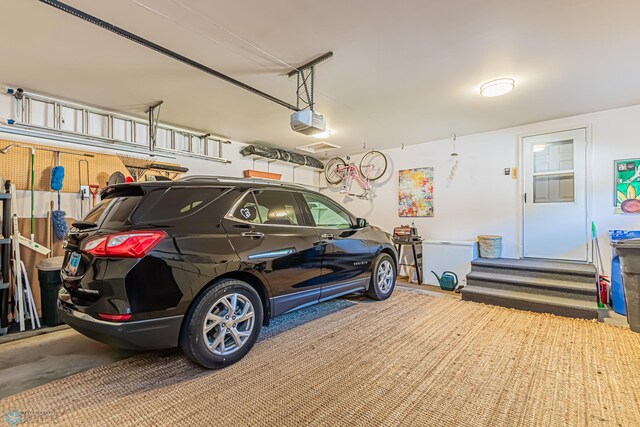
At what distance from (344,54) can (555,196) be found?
426 cm

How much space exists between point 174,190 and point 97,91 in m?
2.41

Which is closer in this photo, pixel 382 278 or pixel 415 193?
pixel 382 278

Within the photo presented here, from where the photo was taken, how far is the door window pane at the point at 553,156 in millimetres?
4637

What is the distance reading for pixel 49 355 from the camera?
2465 millimetres

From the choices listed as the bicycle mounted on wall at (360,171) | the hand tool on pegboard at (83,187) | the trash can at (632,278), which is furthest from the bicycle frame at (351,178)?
the hand tool on pegboard at (83,187)

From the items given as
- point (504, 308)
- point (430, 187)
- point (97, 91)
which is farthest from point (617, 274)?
point (97, 91)

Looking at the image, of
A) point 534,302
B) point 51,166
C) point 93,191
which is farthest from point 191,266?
point 534,302

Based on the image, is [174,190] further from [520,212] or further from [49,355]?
[520,212]

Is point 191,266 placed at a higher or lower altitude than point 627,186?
lower

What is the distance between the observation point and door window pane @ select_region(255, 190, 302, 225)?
265cm

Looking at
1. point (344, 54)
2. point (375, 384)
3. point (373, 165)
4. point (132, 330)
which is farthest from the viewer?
point (373, 165)

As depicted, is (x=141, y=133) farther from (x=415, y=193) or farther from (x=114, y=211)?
(x=415, y=193)

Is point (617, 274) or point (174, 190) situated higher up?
point (174, 190)

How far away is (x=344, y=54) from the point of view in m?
2.75
